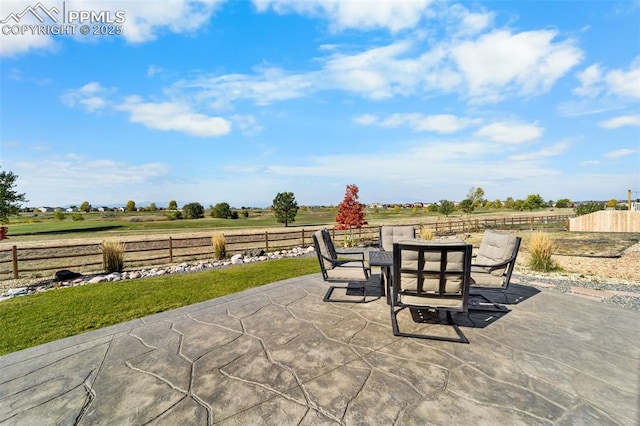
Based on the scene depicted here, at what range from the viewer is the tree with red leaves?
533 inches

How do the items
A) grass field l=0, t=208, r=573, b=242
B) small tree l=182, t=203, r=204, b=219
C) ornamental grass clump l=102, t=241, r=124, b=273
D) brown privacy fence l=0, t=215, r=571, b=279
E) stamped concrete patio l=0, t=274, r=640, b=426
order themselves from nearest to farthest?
stamped concrete patio l=0, t=274, r=640, b=426
ornamental grass clump l=102, t=241, r=124, b=273
brown privacy fence l=0, t=215, r=571, b=279
grass field l=0, t=208, r=573, b=242
small tree l=182, t=203, r=204, b=219

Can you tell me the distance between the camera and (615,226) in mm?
19797

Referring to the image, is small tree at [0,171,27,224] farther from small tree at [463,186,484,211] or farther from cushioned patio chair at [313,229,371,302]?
small tree at [463,186,484,211]

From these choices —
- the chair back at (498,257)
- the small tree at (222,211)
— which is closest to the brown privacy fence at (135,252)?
the chair back at (498,257)

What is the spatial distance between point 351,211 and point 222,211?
57.9 metres

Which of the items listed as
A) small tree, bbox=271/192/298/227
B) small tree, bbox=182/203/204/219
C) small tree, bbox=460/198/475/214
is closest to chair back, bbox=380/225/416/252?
small tree, bbox=271/192/298/227

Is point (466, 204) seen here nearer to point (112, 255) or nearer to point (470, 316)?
point (470, 316)

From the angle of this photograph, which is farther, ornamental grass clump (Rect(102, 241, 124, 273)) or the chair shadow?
ornamental grass clump (Rect(102, 241, 124, 273))

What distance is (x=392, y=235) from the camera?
5.28 metres

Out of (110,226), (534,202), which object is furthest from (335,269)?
(534,202)

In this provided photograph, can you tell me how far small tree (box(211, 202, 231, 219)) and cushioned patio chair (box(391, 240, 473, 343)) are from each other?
66989mm

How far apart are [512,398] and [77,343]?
4.18 meters

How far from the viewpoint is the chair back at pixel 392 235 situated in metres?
5.12

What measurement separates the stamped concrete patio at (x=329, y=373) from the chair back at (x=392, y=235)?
1.96 m
